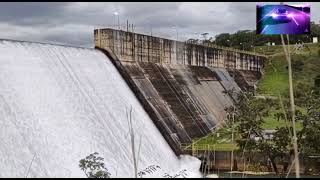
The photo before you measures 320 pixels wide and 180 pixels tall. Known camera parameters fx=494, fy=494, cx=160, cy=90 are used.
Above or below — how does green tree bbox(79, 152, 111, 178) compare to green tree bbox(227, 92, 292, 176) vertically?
above

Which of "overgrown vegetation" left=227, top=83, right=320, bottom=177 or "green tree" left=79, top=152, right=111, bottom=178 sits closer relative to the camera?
"green tree" left=79, top=152, right=111, bottom=178

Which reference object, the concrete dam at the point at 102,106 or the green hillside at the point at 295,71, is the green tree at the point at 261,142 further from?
the green hillside at the point at 295,71

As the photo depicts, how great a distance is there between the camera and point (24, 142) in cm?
1313

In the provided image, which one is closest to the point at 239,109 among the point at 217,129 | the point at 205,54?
the point at 217,129

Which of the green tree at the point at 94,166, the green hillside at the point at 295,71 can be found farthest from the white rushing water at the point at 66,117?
the green hillside at the point at 295,71

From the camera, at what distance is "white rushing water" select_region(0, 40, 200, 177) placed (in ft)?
42.9

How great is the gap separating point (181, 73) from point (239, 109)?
886 cm

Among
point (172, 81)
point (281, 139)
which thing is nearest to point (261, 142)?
point (281, 139)

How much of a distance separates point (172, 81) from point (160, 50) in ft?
7.29

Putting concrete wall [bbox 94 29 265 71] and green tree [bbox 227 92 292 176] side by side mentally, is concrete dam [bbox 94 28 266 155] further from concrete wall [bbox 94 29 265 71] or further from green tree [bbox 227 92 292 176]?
green tree [bbox 227 92 292 176]
